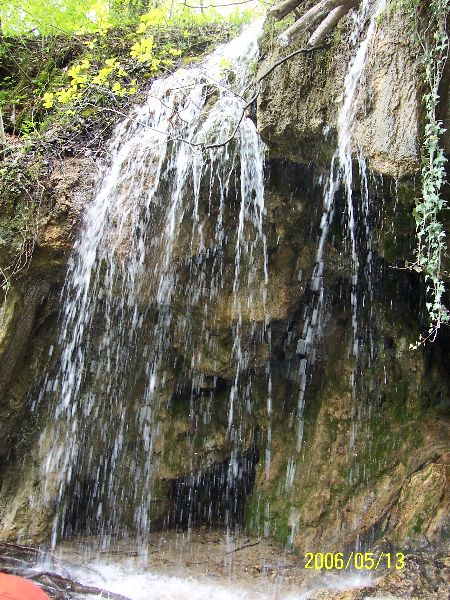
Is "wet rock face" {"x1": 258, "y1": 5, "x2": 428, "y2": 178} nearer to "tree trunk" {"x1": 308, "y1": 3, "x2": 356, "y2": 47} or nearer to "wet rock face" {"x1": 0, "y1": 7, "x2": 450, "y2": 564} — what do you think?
"wet rock face" {"x1": 0, "y1": 7, "x2": 450, "y2": 564}

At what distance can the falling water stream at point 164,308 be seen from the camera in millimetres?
4965

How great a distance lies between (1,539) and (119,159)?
402cm

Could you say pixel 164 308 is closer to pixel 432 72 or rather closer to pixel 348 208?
pixel 348 208

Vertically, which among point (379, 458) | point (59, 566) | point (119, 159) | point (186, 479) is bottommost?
point (59, 566)

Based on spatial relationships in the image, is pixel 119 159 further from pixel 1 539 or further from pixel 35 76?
pixel 1 539

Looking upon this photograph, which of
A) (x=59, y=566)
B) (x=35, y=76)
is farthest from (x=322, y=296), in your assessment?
(x=35, y=76)

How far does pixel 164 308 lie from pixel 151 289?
1.11ft

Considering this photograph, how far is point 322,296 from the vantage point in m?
5.83

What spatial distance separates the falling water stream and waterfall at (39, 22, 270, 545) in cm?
1

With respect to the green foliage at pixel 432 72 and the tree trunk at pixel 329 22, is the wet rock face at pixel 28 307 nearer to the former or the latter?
the tree trunk at pixel 329 22

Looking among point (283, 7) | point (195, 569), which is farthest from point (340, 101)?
point (195, 569)

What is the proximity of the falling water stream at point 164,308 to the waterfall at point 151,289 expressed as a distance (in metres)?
0.01
